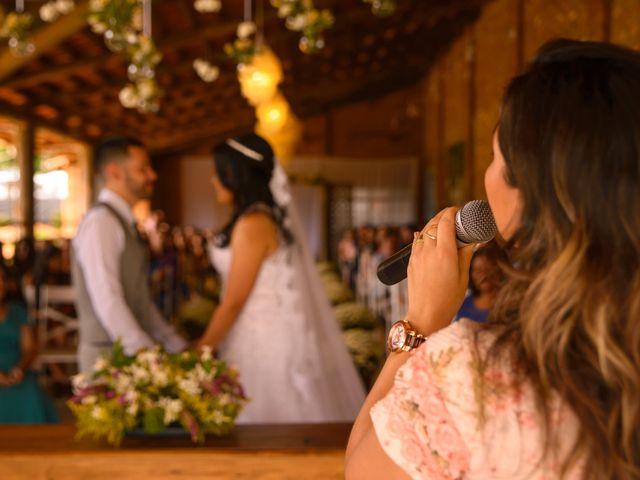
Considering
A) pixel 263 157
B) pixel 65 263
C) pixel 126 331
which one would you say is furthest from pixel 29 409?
pixel 65 263

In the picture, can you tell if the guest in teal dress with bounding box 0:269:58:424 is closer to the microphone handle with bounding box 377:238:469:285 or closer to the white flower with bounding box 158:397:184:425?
the white flower with bounding box 158:397:184:425

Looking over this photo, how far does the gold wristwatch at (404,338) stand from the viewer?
1.02 metres

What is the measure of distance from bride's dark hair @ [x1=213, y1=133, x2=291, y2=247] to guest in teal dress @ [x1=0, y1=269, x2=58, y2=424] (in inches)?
56.2

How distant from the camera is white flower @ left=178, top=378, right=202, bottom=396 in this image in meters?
2.03

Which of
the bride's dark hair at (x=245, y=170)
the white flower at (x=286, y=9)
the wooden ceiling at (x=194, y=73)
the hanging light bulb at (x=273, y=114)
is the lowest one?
the bride's dark hair at (x=245, y=170)

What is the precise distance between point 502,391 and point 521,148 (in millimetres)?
262

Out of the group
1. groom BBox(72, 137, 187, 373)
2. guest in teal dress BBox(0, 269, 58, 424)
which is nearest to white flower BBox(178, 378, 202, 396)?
groom BBox(72, 137, 187, 373)

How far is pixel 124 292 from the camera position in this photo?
2918 mm

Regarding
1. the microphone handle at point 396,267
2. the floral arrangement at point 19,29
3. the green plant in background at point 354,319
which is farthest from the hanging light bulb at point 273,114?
the microphone handle at point 396,267

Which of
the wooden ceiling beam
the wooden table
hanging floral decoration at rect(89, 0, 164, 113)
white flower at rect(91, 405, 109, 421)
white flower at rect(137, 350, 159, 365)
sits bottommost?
the wooden table

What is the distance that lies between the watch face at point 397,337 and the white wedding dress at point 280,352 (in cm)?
199

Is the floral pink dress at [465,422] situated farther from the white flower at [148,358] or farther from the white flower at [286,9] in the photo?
the white flower at [286,9]

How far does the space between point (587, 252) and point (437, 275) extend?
239mm

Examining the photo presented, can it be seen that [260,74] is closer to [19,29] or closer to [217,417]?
[19,29]
